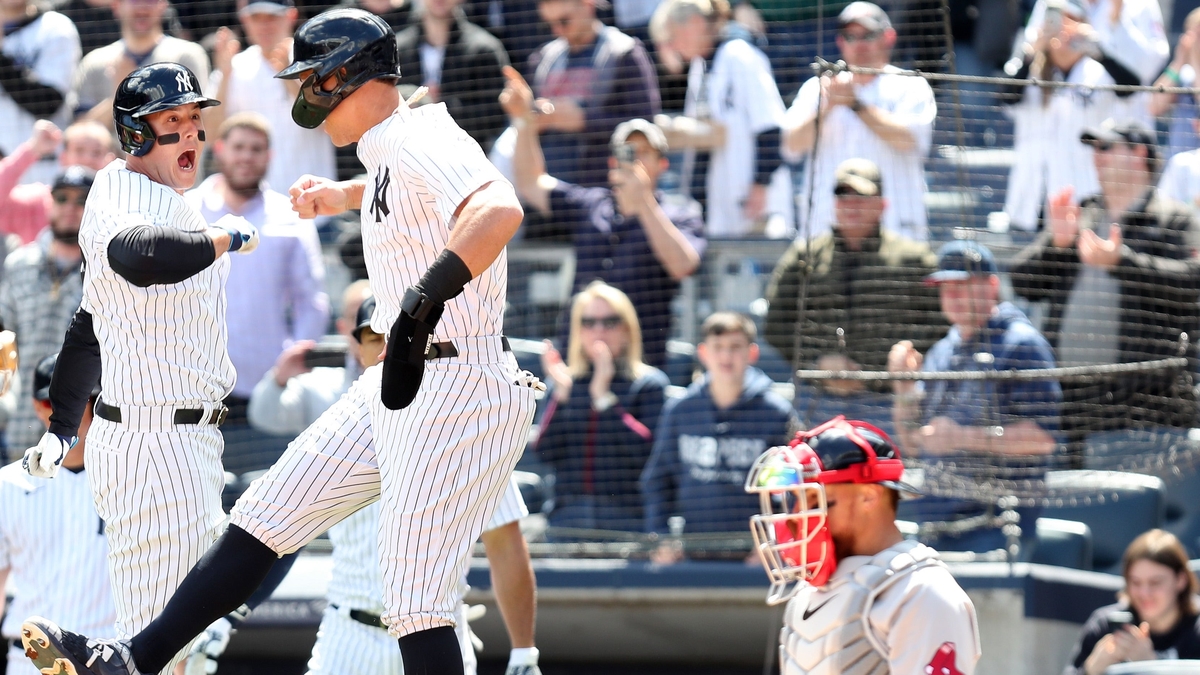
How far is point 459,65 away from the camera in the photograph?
292 inches

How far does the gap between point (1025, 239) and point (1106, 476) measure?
3.78 feet

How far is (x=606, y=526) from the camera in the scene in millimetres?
6543

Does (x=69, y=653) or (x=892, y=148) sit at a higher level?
(x=892, y=148)

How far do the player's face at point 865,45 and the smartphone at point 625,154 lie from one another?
103 centimetres

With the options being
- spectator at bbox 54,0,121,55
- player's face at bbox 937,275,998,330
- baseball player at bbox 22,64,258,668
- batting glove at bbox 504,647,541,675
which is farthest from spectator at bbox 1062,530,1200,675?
spectator at bbox 54,0,121,55

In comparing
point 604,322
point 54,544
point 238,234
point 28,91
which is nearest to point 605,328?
A: point 604,322

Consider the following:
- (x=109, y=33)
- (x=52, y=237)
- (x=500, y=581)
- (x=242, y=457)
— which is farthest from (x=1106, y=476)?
(x=109, y=33)

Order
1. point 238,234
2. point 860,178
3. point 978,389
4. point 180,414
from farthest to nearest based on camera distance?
point 860,178 < point 978,389 < point 180,414 < point 238,234

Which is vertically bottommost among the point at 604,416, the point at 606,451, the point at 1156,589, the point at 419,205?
the point at 1156,589

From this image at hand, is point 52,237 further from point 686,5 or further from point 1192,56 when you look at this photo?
point 1192,56

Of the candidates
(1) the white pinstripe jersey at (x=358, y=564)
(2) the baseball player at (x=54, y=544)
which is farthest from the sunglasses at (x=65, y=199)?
(1) the white pinstripe jersey at (x=358, y=564)

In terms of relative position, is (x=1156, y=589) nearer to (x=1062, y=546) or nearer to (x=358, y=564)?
(x=1062, y=546)

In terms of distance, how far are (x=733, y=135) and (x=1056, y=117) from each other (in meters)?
1.44

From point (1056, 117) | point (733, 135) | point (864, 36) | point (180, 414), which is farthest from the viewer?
point (733, 135)
